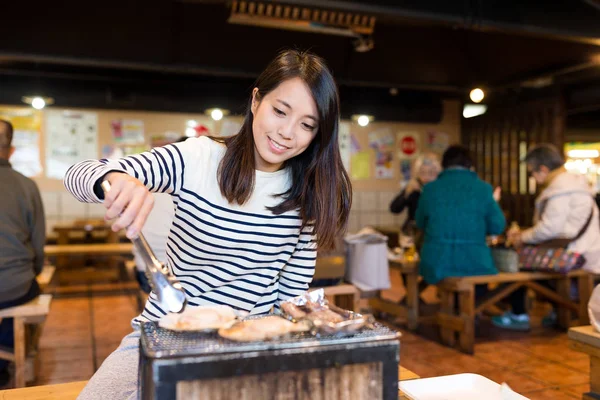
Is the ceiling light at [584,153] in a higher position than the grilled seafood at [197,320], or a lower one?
higher

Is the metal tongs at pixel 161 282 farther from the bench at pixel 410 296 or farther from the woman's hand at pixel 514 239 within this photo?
the woman's hand at pixel 514 239

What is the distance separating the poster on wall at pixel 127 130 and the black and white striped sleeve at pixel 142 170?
284 inches

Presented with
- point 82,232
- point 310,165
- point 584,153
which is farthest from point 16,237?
point 584,153

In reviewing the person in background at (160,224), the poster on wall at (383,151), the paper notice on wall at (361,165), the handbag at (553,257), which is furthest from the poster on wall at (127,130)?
the handbag at (553,257)

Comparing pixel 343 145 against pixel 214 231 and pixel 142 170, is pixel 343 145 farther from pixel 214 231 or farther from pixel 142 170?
pixel 142 170

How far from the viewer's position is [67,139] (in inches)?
320

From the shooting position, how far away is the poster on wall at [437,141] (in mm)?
10109

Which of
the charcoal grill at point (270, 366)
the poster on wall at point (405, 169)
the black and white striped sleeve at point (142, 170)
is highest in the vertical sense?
the poster on wall at point (405, 169)

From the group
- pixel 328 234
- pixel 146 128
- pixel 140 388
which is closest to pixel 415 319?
pixel 328 234

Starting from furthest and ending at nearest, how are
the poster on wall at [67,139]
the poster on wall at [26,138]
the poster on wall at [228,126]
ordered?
the poster on wall at [228,126], the poster on wall at [67,139], the poster on wall at [26,138]

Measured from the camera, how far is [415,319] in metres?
5.11

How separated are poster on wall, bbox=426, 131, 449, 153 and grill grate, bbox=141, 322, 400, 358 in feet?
30.6

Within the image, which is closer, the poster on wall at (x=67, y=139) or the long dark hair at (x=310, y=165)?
the long dark hair at (x=310, y=165)

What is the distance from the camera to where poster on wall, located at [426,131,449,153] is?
10.1m
